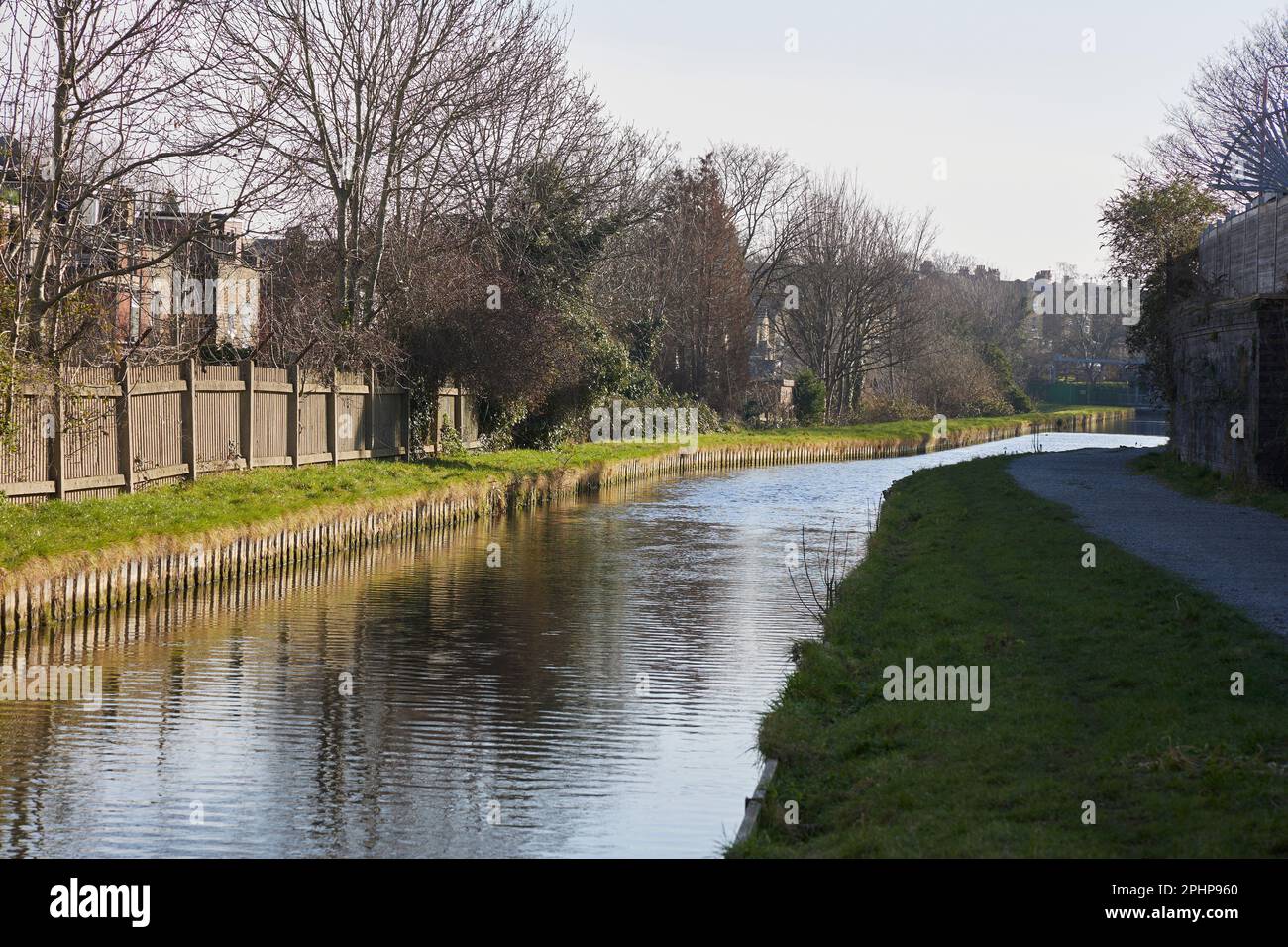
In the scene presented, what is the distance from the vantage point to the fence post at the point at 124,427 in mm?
20562

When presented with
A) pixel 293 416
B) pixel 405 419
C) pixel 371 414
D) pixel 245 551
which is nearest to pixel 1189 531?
pixel 245 551

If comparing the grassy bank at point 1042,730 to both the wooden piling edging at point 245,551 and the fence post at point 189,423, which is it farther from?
the fence post at point 189,423

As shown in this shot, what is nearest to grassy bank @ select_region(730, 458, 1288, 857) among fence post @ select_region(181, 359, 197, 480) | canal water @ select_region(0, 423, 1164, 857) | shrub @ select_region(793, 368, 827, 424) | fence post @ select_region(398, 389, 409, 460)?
canal water @ select_region(0, 423, 1164, 857)

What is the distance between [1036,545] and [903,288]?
215 feet

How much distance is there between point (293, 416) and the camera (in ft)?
91.9

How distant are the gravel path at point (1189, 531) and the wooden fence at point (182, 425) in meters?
13.8

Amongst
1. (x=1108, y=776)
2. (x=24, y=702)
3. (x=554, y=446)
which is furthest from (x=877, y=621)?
(x=554, y=446)

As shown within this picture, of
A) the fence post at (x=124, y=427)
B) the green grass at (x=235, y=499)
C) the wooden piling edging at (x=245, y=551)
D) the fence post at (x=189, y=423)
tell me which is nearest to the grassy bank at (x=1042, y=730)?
the wooden piling edging at (x=245, y=551)

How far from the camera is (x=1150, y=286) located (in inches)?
1563

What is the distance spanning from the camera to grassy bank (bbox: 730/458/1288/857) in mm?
7633

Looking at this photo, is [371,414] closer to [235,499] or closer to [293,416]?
[293,416]

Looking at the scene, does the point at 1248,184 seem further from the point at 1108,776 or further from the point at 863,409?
the point at 1108,776

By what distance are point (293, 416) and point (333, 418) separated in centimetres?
210

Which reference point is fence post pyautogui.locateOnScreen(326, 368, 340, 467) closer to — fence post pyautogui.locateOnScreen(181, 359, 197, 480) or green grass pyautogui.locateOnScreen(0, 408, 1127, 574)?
green grass pyautogui.locateOnScreen(0, 408, 1127, 574)
